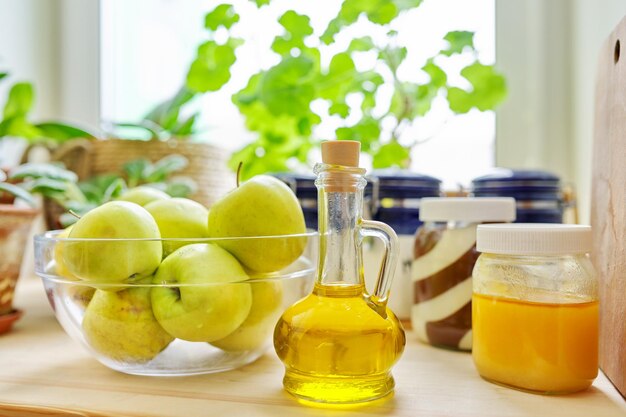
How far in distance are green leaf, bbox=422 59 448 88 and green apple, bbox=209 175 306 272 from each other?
468 mm

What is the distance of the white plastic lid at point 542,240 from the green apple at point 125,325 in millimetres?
308

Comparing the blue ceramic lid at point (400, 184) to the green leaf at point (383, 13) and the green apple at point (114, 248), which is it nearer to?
the green leaf at point (383, 13)

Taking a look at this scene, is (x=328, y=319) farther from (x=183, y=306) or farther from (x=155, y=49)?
(x=155, y=49)

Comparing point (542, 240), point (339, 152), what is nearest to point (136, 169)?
point (339, 152)

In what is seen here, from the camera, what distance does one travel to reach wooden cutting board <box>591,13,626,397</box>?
1.62 ft

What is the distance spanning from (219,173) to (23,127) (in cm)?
39

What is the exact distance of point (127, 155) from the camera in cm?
113

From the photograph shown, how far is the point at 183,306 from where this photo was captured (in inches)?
19.2

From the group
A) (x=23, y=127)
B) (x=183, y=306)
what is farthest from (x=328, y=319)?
(x=23, y=127)

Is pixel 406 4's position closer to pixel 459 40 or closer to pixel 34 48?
pixel 459 40

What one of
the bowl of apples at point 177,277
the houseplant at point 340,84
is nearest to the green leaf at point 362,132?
the houseplant at point 340,84

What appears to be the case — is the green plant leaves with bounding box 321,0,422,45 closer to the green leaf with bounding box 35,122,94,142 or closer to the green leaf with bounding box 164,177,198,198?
the green leaf with bounding box 164,177,198,198

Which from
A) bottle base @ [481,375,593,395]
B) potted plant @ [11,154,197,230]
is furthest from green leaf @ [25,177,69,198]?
bottle base @ [481,375,593,395]

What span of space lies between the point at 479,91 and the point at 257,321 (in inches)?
21.8
